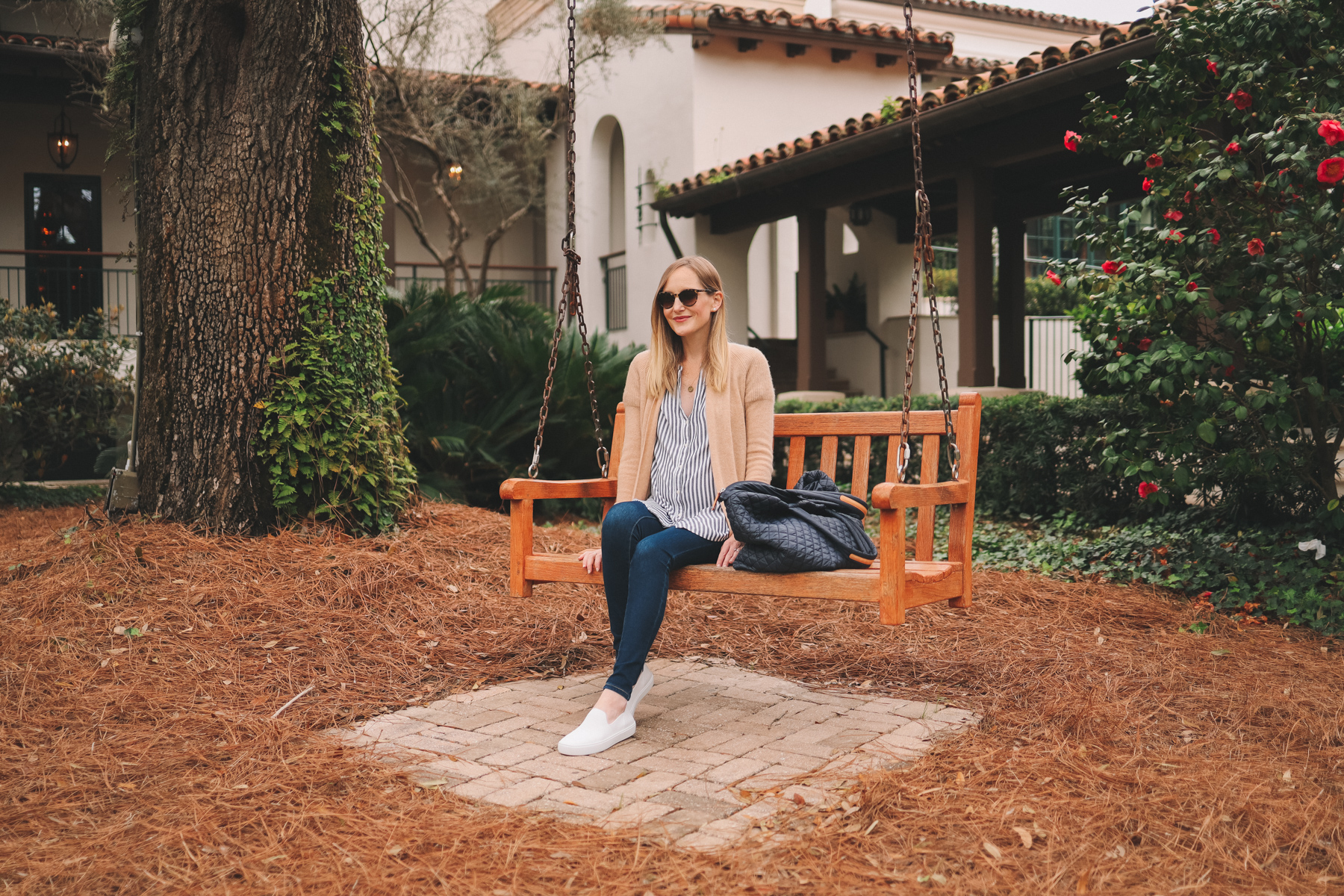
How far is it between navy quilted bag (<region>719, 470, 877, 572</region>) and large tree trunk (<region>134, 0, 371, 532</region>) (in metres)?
2.75

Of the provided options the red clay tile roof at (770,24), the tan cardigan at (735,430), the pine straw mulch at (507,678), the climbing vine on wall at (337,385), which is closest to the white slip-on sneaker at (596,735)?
the pine straw mulch at (507,678)

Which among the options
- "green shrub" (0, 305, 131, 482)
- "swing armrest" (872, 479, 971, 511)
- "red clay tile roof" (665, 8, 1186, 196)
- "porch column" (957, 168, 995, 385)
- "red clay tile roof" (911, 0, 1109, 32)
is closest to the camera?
"swing armrest" (872, 479, 971, 511)

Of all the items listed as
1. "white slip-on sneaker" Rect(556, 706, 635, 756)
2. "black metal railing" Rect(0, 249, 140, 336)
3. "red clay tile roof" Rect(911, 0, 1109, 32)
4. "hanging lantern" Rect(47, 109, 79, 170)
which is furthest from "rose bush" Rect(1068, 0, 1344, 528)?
"red clay tile roof" Rect(911, 0, 1109, 32)

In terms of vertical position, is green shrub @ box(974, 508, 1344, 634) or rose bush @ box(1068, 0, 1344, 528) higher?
rose bush @ box(1068, 0, 1344, 528)

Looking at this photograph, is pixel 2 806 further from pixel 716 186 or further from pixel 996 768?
pixel 716 186

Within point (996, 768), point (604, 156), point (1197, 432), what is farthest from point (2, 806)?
point (604, 156)

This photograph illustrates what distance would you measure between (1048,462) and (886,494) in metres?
5.07

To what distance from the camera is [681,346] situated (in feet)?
12.6

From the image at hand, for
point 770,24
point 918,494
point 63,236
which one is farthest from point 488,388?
point 63,236

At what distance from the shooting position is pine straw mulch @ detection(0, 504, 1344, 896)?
2391 millimetres

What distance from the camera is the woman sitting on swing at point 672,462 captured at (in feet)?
10.9

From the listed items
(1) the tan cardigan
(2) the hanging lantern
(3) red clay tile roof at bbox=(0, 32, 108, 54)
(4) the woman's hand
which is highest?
(3) red clay tile roof at bbox=(0, 32, 108, 54)

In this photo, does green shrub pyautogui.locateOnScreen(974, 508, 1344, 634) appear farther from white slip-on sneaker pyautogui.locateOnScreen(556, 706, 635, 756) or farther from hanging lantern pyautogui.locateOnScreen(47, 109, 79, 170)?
hanging lantern pyautogui.locateOnScreen(47, 109, 79, 170)

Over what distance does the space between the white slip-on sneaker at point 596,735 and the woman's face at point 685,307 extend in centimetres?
129
